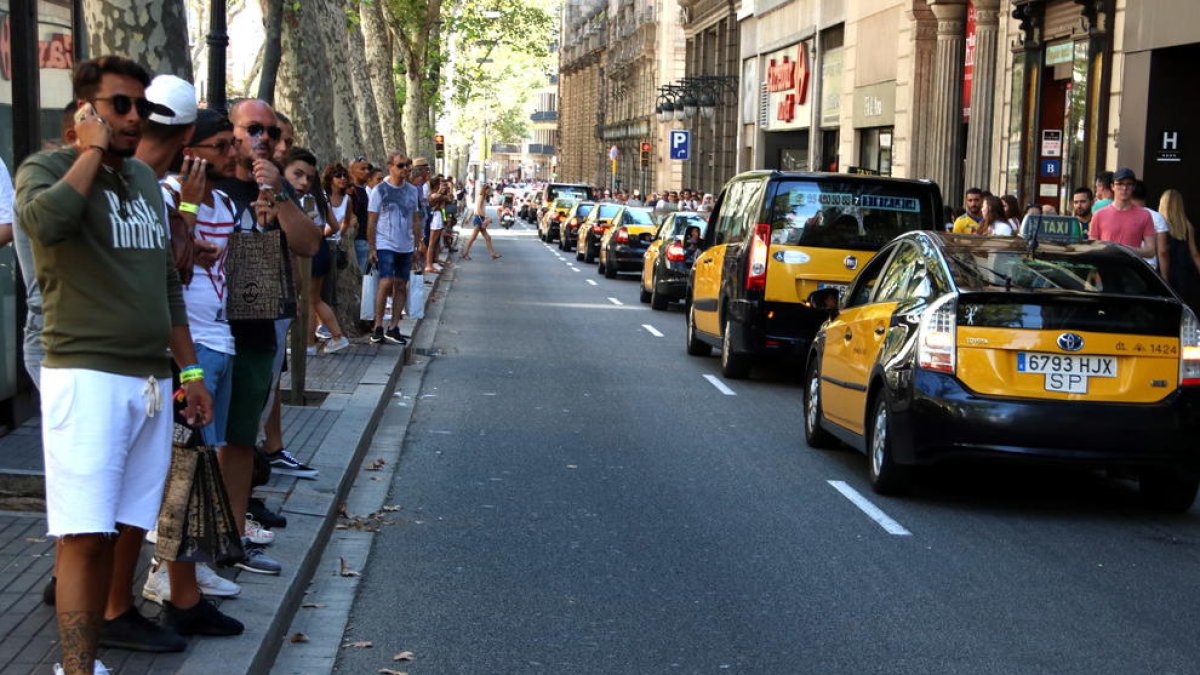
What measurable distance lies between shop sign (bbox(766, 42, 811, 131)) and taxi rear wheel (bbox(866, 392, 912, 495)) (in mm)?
35360

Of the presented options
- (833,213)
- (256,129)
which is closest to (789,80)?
(833,213)

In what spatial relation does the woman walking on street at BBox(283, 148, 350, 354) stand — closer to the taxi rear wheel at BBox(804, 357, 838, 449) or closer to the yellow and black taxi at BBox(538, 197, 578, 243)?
the taxi rear wheel at BBox(804, 357, 838, 449)

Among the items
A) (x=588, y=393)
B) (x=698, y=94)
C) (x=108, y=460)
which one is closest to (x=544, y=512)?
(x=108, y=460)

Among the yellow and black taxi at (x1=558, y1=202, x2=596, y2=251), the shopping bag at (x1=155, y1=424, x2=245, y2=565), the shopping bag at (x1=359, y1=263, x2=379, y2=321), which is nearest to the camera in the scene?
the shopping bag at (x1=155, y1=424, x2=245, y2=565)

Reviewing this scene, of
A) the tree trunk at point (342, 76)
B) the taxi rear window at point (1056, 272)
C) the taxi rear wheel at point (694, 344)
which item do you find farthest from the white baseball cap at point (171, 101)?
the tree trunk at point (342, 76)

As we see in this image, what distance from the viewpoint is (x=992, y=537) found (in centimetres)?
894

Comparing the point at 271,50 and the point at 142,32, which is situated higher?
the point at 271,50

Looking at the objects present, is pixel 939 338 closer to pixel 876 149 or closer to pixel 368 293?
pixel 368 293

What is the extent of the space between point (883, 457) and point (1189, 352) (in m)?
1.78

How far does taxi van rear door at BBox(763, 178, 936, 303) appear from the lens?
15438 millimetres

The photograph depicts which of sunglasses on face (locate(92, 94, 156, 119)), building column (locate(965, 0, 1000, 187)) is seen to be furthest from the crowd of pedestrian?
building column (locate(965, 0, 1000, 187))

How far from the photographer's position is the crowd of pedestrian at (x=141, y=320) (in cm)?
493

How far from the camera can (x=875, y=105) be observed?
119 ft

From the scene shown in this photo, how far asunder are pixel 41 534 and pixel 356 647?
179cm
